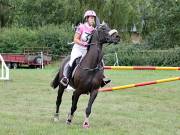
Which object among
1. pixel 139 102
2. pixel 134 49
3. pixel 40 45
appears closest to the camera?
pixel 139 102

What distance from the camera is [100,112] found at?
1380cm

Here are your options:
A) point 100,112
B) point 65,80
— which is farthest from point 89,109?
point 100,112

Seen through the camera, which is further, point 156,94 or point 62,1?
point 62,1

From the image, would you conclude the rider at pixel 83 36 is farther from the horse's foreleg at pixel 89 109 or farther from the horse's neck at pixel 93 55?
the horse's foreleg at pixel 89 109

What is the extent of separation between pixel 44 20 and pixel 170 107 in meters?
47.4

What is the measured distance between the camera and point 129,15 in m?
57.4

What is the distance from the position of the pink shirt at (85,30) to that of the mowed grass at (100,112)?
201 cm

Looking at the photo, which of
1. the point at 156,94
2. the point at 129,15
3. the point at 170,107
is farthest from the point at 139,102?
the point at 129,15

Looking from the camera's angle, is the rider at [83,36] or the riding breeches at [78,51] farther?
the riding breeches at [78,51]

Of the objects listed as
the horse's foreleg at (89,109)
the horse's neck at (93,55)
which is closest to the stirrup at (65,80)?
the horse's neck at (93,55)

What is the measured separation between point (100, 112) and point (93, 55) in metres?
3.15

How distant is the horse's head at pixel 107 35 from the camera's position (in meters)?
10.6

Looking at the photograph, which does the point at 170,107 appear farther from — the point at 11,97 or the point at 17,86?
the point at 17,86

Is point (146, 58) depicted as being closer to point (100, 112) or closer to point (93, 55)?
point (100, 112)
